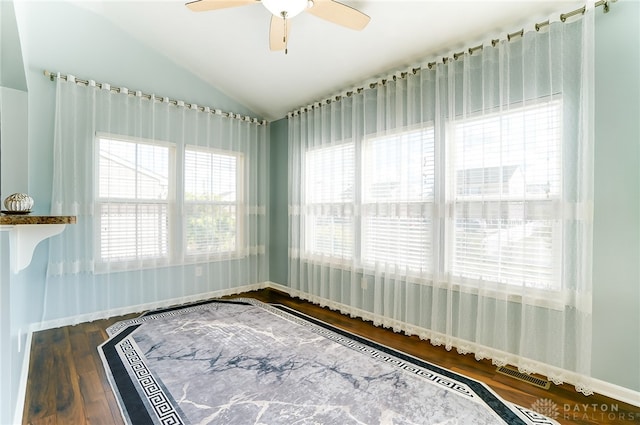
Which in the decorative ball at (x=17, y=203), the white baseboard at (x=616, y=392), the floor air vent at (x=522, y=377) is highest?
the decorative ball at (x=17, y=203)

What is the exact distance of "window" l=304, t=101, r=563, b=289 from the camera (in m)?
2.19

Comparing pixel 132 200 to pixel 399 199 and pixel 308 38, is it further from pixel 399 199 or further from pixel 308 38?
pixel 399 199

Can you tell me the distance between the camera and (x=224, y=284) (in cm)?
427

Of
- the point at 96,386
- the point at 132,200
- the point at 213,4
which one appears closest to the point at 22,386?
the point at 96,386

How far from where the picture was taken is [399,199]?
3.02 meters

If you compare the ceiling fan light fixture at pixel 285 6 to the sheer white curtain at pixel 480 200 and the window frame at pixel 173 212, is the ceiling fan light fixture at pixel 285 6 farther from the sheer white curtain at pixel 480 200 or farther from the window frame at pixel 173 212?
the window frame at pixel 173 212

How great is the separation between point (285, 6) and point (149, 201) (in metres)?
2.73

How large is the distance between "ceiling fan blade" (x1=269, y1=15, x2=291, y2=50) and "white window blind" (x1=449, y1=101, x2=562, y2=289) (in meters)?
1.55

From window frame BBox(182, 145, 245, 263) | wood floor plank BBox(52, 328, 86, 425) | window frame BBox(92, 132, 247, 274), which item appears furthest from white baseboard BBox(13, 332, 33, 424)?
window frame BBox(182, 145, 245, 263)

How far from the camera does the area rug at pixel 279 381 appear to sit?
1.79 metres

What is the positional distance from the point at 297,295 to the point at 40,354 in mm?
2595

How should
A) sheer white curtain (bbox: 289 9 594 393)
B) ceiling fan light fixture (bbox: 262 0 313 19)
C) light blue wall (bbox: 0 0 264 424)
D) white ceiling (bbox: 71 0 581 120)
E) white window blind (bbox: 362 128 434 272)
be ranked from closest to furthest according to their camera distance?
ceiling fan light fixture (bbox: 262 0 313 19) < sheer white curtain (bbox: 289 9 594 393) < white ceiling (bbox: 71 0 581 120) < white window blind (bbox: 362 128 434 272) < light blue wall (bbox: 0 0 264 424)

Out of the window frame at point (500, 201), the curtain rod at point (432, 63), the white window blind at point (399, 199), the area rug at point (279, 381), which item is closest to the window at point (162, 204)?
the area rug at point (279, 381)

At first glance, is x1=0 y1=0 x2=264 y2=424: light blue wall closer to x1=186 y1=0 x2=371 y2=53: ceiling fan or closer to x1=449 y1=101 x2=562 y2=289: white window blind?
x1=186 y1=0 x2=371 y2=53: ceiling fan
